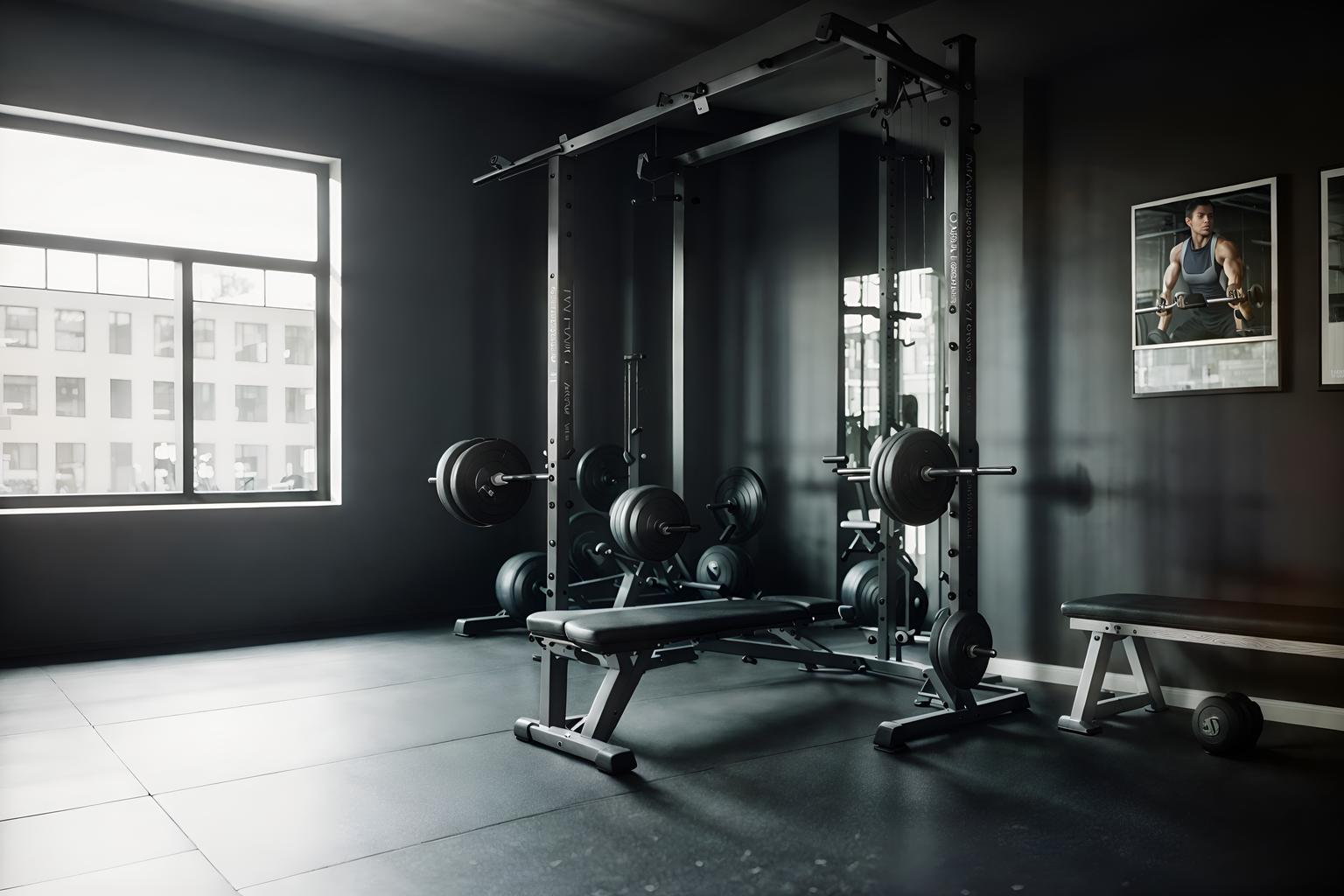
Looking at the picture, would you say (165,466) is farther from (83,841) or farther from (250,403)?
(83,841)

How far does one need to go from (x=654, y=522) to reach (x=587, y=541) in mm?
1334

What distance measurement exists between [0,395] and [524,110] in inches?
128

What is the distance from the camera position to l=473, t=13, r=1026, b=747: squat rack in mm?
3508

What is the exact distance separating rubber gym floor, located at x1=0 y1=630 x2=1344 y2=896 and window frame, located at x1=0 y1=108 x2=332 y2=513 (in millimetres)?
1156

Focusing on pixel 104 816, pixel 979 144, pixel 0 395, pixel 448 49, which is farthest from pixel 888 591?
pixel 0 395

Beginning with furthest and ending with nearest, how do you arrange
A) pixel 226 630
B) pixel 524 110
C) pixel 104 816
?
1. pixel 524 110
2. pixel 226 630
3. pixel 104 816

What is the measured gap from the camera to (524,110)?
6250 mm

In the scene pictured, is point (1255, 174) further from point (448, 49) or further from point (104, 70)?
point (104, 70)

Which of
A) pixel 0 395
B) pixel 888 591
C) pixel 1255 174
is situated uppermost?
pixel 1255 174

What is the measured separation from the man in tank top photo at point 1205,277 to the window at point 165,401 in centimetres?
470

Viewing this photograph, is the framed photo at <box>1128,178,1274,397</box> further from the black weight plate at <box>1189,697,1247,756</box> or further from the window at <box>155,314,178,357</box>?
the window at <box>155,314,178,357</box>

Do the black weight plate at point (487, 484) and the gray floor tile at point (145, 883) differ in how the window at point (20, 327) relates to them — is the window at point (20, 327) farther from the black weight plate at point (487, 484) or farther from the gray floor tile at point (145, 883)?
the gray floor tile at point (145, 883)

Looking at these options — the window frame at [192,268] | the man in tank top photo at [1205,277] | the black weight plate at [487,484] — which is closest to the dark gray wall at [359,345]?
the window frame at [192,268]

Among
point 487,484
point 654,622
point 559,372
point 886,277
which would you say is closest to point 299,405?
point 487,484
